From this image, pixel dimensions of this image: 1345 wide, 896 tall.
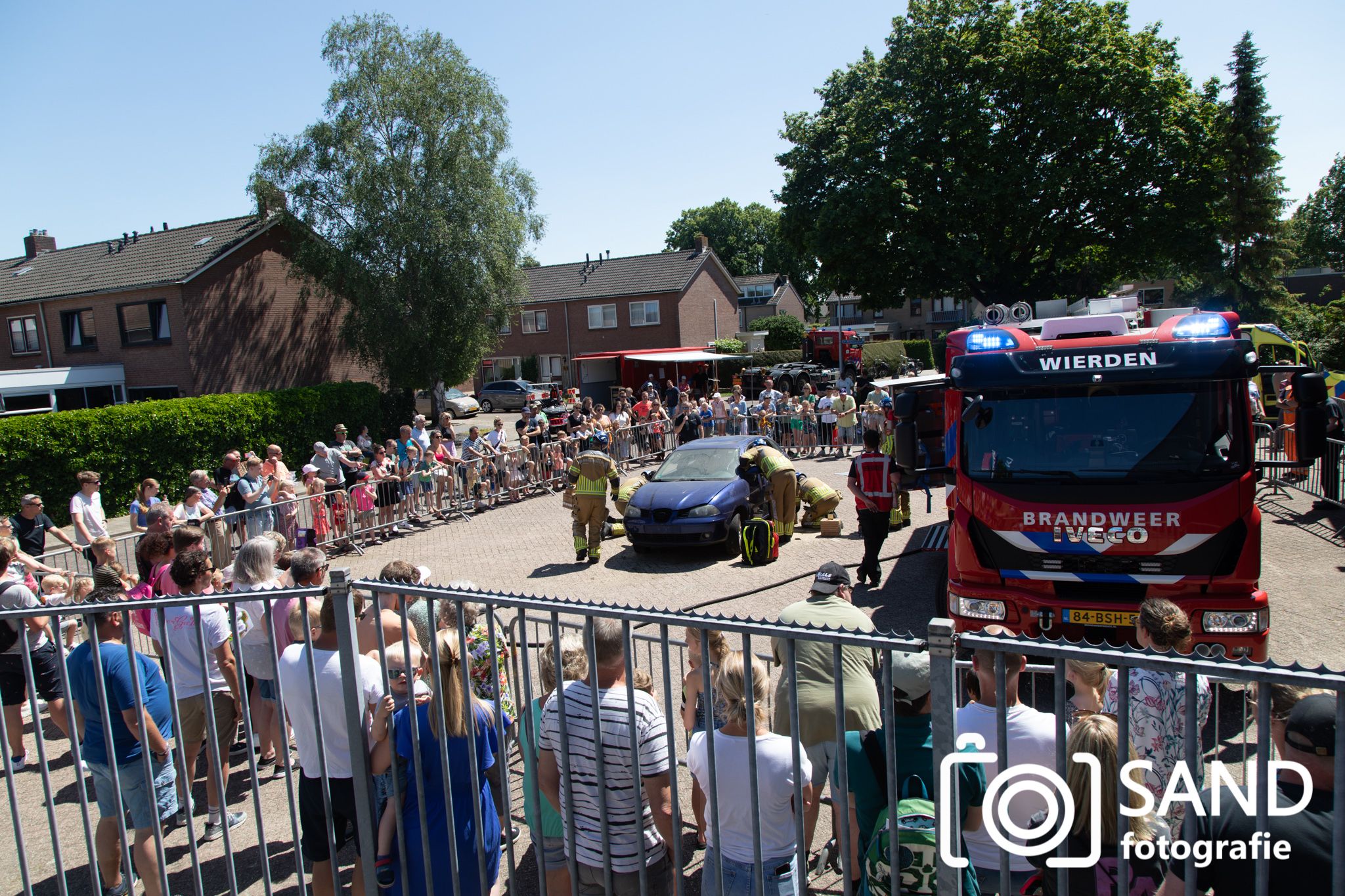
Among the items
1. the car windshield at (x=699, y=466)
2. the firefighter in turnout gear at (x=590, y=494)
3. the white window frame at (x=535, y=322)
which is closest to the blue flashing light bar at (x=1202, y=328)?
the car windshield at (x=699, y=466)

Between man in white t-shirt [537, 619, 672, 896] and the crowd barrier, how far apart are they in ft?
0.12

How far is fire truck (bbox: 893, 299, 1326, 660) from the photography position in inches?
230

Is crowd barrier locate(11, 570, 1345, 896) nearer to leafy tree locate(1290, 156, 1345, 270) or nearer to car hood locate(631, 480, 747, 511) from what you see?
car hood locate(631, 480, 747, 511)

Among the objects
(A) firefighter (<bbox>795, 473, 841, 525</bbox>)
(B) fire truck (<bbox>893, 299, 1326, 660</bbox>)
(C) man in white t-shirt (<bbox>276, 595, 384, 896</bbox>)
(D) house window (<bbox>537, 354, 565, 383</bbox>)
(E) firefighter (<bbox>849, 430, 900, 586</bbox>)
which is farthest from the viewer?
(D) house window (<bbox>537, 354, 565, 383</bbox>)

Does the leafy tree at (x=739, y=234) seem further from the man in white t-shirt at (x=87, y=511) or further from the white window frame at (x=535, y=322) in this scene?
the man in white t-shirt at (x=87, y=511)

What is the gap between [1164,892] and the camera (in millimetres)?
2375

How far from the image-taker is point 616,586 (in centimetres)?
1108

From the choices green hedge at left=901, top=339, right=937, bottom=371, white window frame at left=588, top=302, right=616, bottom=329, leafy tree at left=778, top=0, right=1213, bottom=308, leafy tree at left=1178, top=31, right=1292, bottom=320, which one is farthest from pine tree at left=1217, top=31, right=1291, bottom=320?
white window frame at left=588, top=302, right=616, bottom=329

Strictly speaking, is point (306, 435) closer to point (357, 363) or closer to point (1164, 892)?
point (357, 363)

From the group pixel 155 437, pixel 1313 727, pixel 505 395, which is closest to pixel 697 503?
pixel 1313 727

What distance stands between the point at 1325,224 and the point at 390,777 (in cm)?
9737

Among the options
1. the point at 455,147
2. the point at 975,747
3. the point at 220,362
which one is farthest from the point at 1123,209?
the point at 975,747

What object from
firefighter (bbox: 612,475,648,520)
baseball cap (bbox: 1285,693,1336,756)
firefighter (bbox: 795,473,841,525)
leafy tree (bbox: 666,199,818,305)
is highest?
leafy tree (bbox: 666,199,818,305)

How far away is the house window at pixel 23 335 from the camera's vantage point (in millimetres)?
31469
